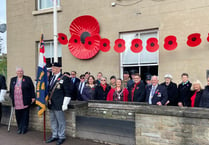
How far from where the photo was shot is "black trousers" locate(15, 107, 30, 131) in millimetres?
6289

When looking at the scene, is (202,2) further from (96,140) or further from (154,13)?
(96,140)

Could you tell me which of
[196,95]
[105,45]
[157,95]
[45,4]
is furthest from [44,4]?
[196,95]

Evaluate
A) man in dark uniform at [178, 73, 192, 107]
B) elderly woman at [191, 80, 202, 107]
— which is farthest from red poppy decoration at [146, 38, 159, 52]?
elderly woman at [191, 80, 202, 107]

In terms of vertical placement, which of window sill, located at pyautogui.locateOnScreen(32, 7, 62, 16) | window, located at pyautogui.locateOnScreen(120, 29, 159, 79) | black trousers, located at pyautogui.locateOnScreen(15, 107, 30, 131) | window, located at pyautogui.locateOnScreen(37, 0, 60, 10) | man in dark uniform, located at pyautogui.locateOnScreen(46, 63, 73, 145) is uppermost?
window, located at pyautogui.locateOnScreen(37, 0, 60, 10)

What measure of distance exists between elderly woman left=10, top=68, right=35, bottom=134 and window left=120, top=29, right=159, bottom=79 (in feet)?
13.1

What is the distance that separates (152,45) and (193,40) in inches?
52.9

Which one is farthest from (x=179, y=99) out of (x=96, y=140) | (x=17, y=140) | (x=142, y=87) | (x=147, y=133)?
(x=17, y=140)

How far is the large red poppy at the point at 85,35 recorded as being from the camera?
361 inches

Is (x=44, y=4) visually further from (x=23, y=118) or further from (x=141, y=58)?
(x=23, y=118)

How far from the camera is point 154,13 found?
826cm

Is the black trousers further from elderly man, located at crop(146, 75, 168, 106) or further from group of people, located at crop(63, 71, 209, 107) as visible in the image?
elderly man, located at crop(146, 75, 168, 106)

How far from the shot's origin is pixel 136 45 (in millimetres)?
8242

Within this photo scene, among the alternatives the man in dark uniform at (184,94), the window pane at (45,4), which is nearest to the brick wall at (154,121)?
the man in dark uniform at (184,94)

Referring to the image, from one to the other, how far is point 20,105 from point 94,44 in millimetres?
4049
